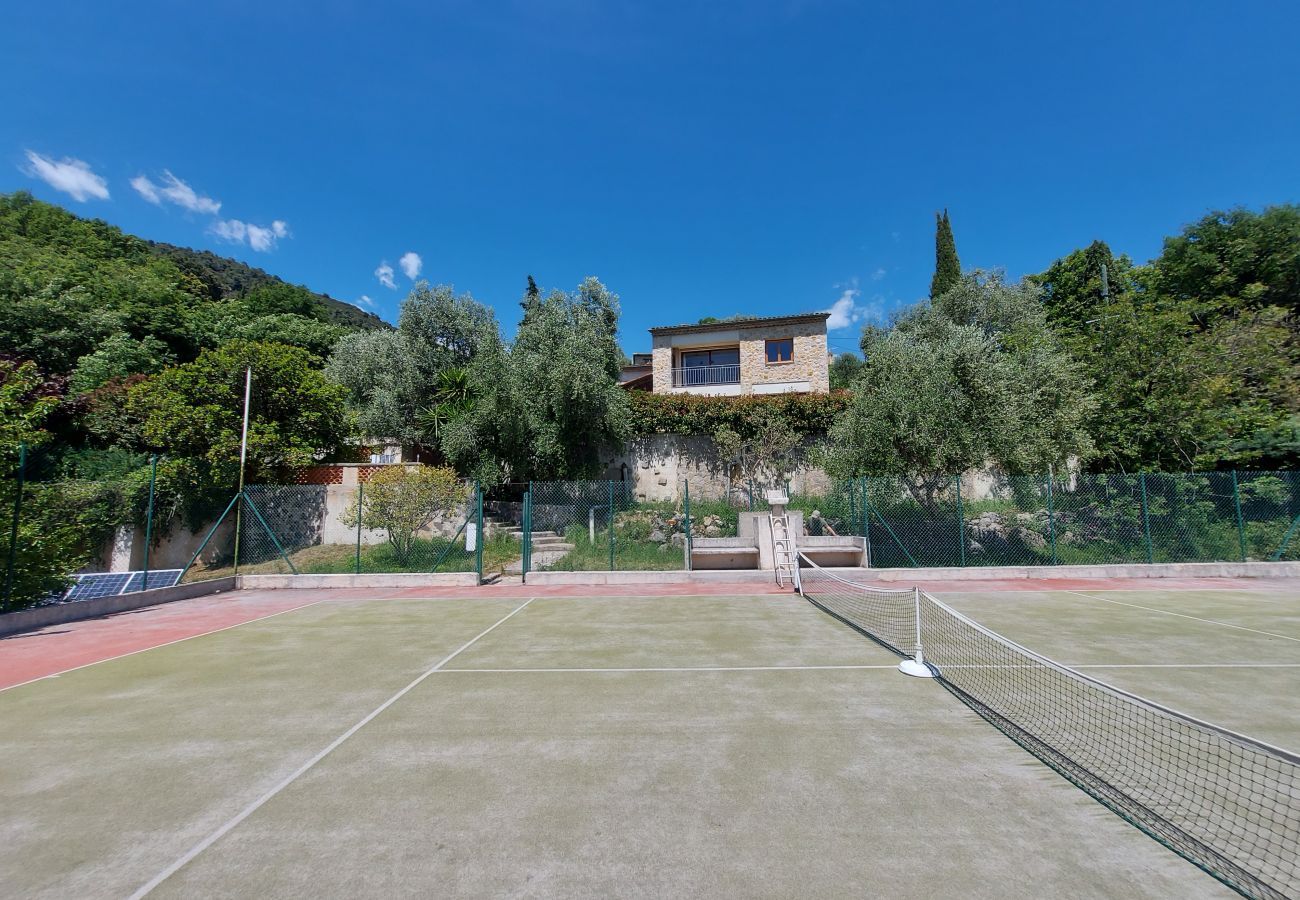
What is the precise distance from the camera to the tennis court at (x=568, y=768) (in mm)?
2961

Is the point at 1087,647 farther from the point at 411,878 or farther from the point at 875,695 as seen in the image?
the point at 411,878

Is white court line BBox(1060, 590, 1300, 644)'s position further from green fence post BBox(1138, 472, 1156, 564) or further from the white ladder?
the white ladder

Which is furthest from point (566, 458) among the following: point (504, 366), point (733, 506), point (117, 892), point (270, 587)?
point (117, 892)

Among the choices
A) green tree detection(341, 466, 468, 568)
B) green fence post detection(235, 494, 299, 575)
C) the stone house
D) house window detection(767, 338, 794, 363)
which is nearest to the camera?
green fence post detection(235, 494, 299, 575)

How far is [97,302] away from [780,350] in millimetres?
35985

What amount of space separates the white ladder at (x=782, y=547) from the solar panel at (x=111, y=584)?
1556cm

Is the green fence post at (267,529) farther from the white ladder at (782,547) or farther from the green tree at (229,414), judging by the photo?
the white ladder at (782,547)

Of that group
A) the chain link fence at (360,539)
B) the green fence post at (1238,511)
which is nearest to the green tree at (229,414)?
the chain link fence at (360,539)

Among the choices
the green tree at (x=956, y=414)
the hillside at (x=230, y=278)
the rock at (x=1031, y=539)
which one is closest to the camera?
the green tree at (x=956, y=414)

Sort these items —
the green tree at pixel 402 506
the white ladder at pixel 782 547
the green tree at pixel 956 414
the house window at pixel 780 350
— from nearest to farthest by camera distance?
the white ladder at pixel 782 547 < the green tree at pixel 956 414 < the green tree at pixel 402 506 < the house window at pixel 780 350

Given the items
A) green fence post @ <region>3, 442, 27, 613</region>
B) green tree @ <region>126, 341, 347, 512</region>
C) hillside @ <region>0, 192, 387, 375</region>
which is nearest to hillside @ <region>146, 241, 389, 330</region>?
hillside @ <region>0, 192, 387, 375</region>

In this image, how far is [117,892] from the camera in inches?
111

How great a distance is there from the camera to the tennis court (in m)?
2.96

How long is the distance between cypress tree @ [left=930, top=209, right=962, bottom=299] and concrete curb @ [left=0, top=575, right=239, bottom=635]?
152ft
